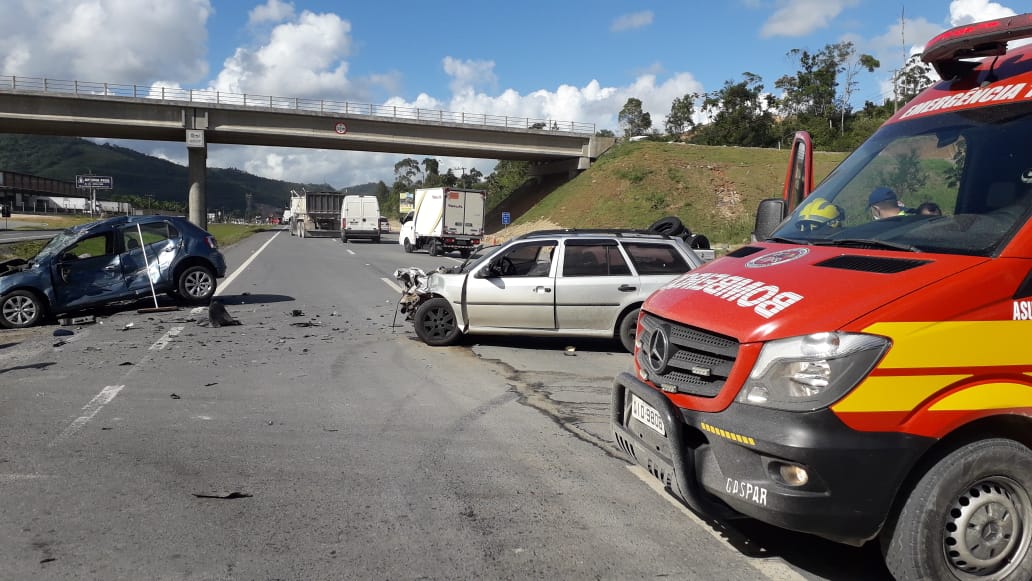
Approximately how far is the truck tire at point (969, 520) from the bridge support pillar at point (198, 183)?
170ft

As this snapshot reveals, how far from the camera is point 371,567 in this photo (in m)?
3.72

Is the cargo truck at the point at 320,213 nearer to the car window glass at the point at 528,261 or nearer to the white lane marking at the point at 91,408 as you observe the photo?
the car window glass at the point at 528,261

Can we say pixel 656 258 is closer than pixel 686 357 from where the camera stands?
No

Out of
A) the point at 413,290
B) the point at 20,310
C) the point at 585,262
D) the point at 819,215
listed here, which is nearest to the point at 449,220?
the point at 20,310

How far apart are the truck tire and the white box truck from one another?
31.7 m

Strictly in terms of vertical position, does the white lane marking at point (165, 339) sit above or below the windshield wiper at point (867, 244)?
below

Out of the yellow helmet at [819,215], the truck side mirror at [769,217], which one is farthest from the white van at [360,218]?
the yellow helmet at [819,215]

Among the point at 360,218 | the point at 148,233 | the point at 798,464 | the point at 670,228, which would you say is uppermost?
the point at 360,218

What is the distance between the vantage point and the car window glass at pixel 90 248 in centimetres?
1244

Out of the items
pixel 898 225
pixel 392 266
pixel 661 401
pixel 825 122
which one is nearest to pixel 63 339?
pixel 661 401

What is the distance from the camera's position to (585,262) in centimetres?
984

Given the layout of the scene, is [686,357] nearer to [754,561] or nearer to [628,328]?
[754,561]

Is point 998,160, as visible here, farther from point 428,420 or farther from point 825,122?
point 825,122

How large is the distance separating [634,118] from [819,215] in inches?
3599
